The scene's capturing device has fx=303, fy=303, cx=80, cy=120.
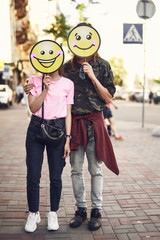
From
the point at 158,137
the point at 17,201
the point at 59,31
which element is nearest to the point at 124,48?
the point at 59,31

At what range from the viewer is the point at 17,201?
3861 millimetres

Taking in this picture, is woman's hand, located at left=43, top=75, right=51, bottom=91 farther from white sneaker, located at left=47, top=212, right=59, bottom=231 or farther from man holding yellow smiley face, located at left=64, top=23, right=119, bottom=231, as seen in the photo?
white sneaker, located at left=47, top=212, right=59, bottom=231

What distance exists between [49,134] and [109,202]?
1.57 meters

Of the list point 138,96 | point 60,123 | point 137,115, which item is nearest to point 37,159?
point 60,123

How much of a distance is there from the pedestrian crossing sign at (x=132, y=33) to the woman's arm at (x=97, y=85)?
6856 millimetres

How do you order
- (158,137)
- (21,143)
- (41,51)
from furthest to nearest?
(158,137)
(21,143)
(41,51)

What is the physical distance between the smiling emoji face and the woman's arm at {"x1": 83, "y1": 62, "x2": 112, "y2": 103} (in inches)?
10.0

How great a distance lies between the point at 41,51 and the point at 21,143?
528cm

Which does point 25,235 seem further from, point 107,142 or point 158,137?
point 158,137

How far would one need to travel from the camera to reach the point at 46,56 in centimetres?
289

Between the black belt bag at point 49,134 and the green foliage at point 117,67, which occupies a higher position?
the green foliage at point 117,67

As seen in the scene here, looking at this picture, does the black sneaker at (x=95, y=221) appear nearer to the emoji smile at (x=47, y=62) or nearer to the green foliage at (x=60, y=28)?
the emoji smile at (x=47, y=62)

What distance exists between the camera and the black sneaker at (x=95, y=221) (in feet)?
10.2

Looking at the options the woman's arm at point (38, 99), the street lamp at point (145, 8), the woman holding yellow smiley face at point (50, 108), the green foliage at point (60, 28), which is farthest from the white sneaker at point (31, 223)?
the green foliage at point (60, 28)
